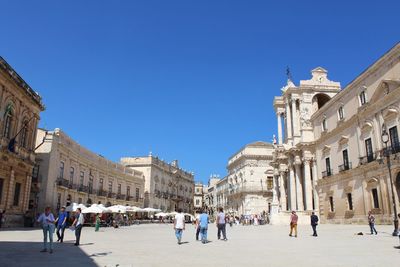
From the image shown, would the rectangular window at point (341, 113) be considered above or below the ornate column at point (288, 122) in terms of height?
below

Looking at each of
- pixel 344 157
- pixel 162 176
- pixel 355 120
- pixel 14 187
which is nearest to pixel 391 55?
pixel 355 120

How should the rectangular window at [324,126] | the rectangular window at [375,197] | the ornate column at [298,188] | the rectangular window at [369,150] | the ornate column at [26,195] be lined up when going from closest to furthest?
the rectangular window at [375,197], the rectangular window at [369,150], the ornate column at [26,195], the rectangular window at [324,126], the ornate column at [298,188]

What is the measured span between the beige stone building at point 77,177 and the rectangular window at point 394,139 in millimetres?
25796

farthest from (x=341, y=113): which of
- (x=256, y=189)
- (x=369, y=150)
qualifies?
(x=256, y=189)

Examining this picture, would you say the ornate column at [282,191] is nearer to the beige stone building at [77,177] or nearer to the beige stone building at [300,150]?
the beige stone building at [300,150]

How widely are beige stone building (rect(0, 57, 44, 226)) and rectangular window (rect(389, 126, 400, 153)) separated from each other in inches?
920

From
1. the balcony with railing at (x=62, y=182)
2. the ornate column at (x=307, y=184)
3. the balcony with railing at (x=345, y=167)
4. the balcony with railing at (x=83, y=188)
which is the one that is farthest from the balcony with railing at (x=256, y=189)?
the balcony with railing at (x=62, y=182)

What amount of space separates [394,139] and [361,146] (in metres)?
3.58

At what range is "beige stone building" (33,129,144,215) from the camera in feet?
105

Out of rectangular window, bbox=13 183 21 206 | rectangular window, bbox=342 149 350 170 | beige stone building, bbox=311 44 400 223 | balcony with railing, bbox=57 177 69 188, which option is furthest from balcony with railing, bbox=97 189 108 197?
rectangular window, bbox=342 149 350 170

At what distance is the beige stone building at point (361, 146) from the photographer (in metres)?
24.0

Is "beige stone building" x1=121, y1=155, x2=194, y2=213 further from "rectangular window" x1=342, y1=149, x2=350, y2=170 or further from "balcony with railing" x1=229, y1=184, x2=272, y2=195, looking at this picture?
"rectangular window" x1=342, y1=149, x2=350, y2=170

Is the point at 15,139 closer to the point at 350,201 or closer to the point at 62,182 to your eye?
the point at 62,182

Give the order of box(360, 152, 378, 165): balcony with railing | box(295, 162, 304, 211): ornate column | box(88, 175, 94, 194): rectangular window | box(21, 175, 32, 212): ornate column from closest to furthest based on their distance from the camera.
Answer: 1. box(360, 152, 378, 165): balcony with railing
2. box(21, 175, 32, 212): ornate column
3. box(295, 162, 304, 211): ornate column
4. box(88, 175, 94, 194): rectangular window
